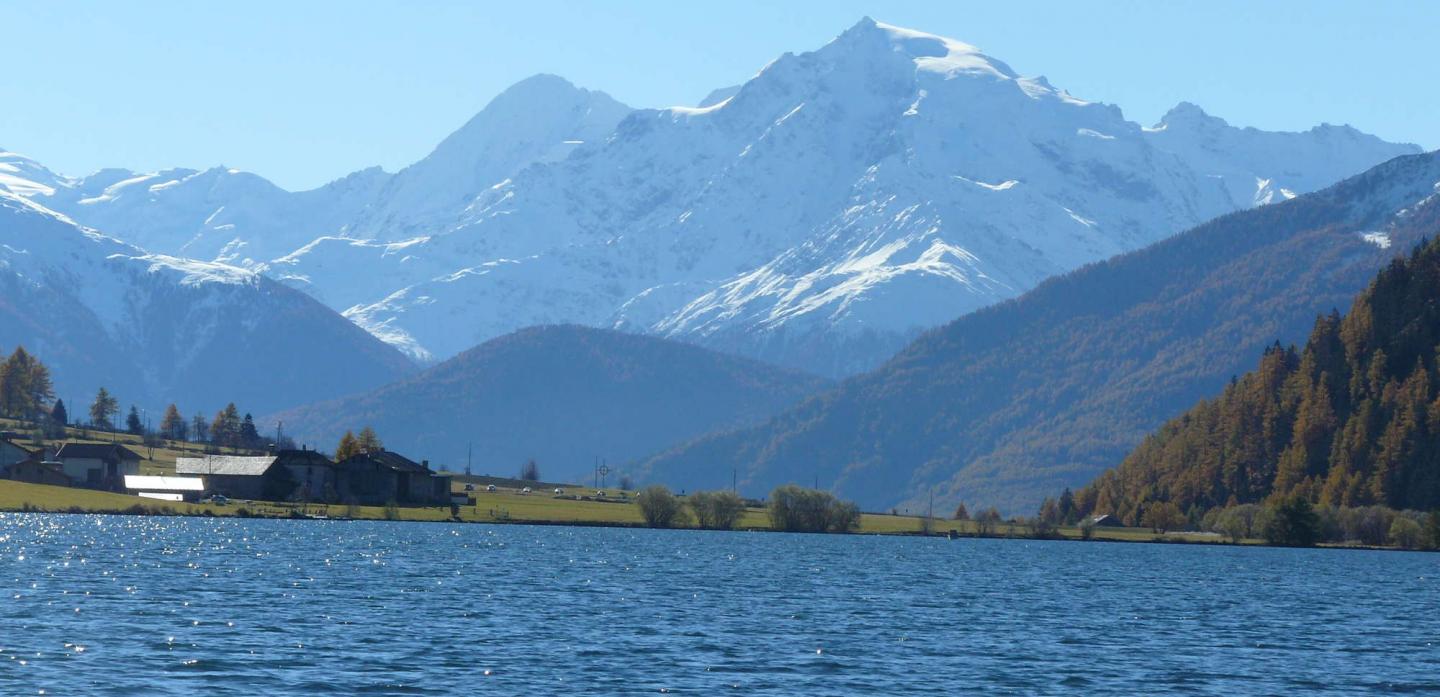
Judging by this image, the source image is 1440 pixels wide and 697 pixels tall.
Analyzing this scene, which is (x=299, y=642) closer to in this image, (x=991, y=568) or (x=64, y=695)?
(x=64, y=695)

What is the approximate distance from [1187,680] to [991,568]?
8599cm

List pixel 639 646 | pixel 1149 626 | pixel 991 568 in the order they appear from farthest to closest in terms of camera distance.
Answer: pixel 991 568 < pixel 1149 626 < pixel 639 646

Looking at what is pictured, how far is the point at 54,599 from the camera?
98.1 m

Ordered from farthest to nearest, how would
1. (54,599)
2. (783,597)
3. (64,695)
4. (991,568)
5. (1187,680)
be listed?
(991,568) < (783,597) < (54,599) < (1187,680) < (64,695)

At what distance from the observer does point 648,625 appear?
318 feet

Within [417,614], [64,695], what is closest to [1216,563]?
[417,614]

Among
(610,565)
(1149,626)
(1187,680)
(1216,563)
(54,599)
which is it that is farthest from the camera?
(1216,563)

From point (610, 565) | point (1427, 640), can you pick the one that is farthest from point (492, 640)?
point (610, 565)

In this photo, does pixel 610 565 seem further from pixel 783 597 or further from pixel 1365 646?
pixel 1365 646

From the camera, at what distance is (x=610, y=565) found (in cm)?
14775

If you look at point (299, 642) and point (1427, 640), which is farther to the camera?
point (1427, 640)

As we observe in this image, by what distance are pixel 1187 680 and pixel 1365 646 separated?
2075 centimetres

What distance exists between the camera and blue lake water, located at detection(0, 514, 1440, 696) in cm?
7688

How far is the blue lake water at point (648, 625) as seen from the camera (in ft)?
252
